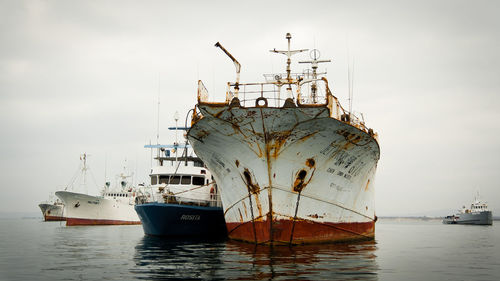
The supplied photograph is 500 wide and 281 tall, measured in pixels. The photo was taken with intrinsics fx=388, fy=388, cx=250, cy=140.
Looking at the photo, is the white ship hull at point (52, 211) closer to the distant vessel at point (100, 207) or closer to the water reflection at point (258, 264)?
the distant vessel at point (100, 207)

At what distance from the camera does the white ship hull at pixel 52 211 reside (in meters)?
69.9

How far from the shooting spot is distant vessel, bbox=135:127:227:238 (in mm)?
20781

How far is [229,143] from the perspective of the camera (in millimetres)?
15367

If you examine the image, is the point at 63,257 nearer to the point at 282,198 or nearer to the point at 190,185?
the point at 282,198

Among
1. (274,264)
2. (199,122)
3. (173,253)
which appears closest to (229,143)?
(199,122)

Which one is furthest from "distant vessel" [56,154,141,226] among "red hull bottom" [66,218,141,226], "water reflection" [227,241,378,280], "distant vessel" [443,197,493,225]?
"distant vessel" [443,197,493,225]

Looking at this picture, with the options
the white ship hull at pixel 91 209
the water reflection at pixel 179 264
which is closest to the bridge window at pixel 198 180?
the water reflection at pixel 179 264

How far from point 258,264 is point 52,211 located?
230 feet

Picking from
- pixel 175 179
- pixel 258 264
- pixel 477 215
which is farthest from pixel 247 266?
pixel 477 215

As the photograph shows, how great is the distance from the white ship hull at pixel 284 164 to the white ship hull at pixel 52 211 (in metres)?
63.9

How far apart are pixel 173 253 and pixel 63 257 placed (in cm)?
396

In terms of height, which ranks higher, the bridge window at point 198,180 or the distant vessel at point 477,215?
the bridge window at point 198,180

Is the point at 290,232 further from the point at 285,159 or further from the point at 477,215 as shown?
the point at 477,215

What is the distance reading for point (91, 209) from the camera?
47.5 metres
